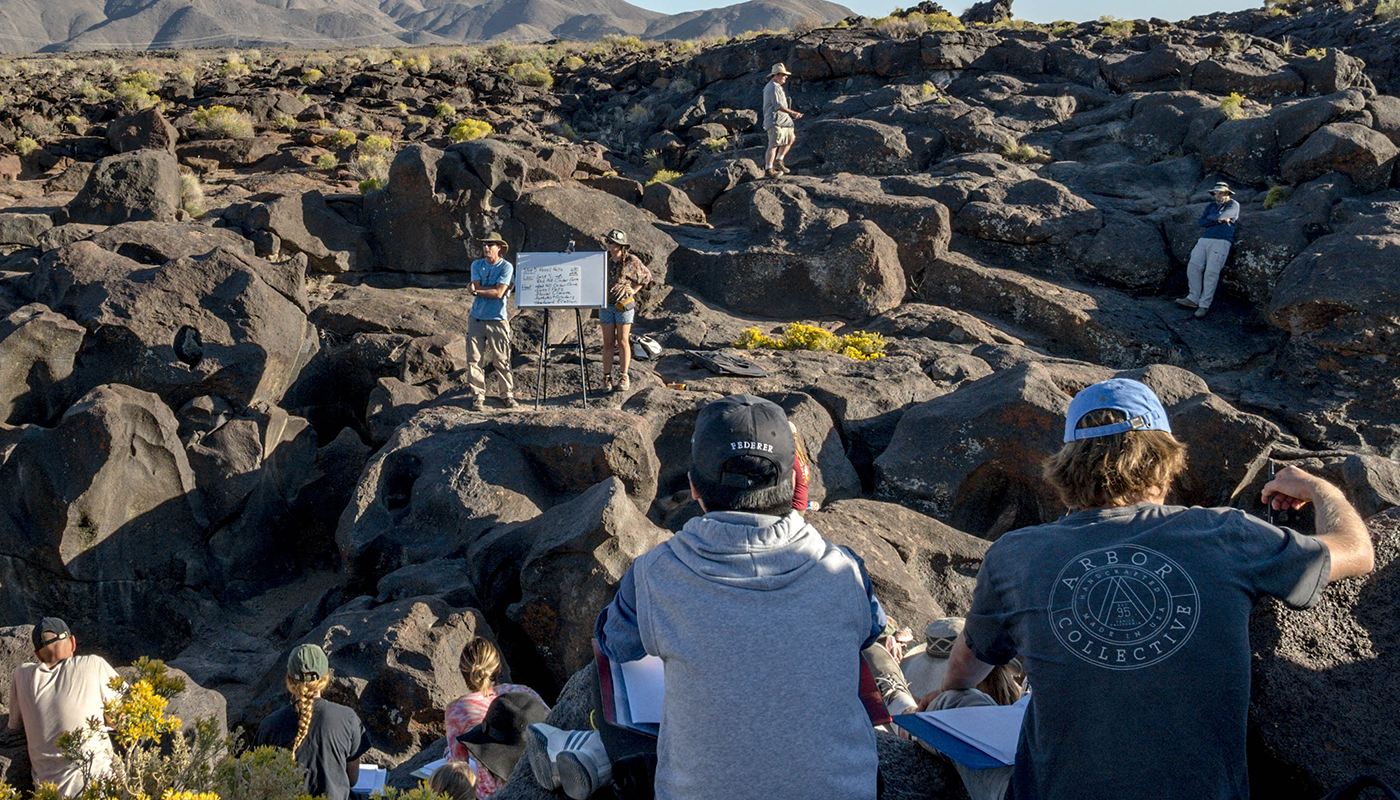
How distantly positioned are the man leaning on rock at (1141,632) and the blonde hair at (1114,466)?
0.06 metres

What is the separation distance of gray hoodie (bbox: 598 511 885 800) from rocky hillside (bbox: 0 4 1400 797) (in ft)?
2.58

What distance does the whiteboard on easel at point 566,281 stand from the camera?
10.8m

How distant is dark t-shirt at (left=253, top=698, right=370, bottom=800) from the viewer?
5172 mm

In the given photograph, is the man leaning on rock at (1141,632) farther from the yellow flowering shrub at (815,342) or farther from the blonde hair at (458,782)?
the yellow flowering shrub at (815,342)

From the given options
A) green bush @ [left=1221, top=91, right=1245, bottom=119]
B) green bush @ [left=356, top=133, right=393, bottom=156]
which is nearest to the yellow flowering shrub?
green bush @ [left=1221, top=91, right=1245, bottom=119]

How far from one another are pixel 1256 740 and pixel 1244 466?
6.82 m

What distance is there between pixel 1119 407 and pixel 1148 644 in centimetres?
74

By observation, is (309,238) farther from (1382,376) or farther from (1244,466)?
(1382,376)

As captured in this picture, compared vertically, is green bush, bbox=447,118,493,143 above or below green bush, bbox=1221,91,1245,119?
below

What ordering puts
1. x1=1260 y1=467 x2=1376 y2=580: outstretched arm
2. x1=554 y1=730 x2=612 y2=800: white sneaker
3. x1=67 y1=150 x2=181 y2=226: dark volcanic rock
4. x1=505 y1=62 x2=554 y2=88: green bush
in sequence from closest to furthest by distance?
x1=1260 y1=467 x2=1376 y2=580: outstretched arm → x1=554 y1=730 x2=612 y2=800: white sneaker → x1=67 y1=150 x2=181 y2=226: dark volcanic rock → x1=505 y1=62 x2=554 y2=88: green bush

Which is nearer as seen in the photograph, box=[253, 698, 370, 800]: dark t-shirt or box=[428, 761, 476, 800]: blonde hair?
box=[428, 761, 476, 800]: blonde hair

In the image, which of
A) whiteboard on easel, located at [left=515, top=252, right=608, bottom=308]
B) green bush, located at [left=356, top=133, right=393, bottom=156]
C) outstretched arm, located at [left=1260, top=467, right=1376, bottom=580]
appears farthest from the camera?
green bush, located at [left=356, top=133, right=393, bottom=156]

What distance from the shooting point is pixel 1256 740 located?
309 centimetres

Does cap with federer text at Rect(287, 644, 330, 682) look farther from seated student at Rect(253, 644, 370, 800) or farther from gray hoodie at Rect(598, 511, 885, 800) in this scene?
gray hoodie at Rect(598, 511, 885, 800)
